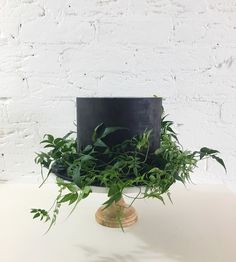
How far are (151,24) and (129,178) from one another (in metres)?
0.61

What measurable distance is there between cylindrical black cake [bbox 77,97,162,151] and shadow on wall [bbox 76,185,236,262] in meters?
0.20

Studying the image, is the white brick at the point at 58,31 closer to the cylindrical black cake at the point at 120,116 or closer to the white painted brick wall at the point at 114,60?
the white painted brick wall at the point at 114,60

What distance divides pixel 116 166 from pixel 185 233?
0.80ft

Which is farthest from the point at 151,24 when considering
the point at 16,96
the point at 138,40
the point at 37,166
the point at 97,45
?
the point at 37,166


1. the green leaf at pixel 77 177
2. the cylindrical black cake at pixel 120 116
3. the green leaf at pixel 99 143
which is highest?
the cylindrical black cake at pixel 120 116

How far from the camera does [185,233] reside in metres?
0.66

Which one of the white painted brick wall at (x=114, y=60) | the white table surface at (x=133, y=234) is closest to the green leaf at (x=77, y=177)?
the white table surface at (x=133, y=234)

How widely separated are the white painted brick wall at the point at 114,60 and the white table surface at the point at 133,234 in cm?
30

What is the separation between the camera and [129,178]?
594 millimetres

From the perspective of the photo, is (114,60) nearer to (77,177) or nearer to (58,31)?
(58,31)

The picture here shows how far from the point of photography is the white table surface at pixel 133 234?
568 mm

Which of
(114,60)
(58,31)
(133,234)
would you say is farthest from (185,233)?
(58,31)

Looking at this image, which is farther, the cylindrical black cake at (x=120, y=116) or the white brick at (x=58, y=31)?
the white brick at (x=58, y=31)

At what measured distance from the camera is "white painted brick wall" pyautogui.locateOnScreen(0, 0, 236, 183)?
0.97 metres
